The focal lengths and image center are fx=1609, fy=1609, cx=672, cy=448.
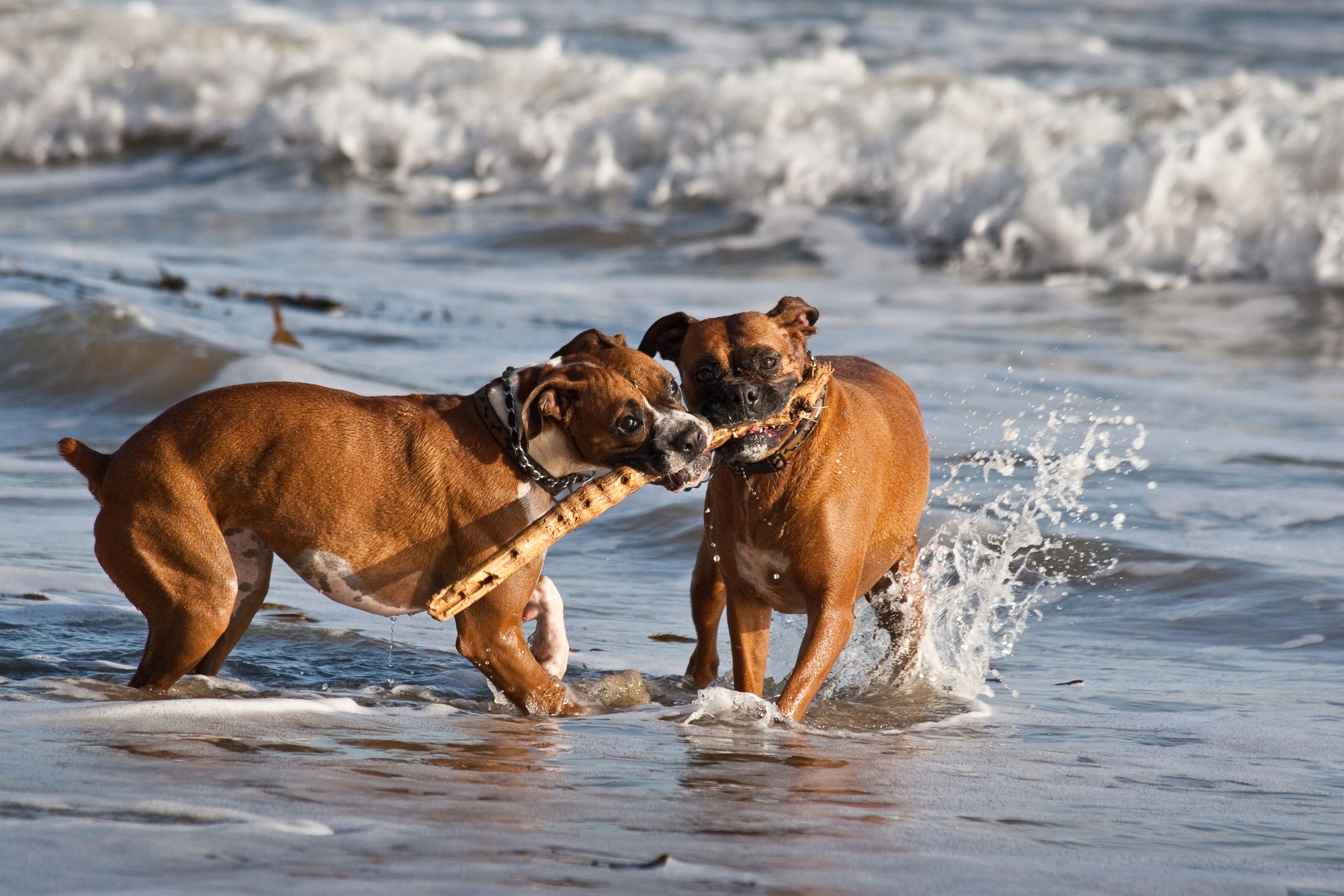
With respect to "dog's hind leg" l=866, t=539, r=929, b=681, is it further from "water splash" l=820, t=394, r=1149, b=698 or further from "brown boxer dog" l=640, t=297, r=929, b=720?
"brown boxer dog" l=640, t=297, r=929, b=720

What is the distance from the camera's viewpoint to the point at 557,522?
17.0ft

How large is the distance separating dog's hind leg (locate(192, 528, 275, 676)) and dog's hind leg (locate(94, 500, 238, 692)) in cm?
13

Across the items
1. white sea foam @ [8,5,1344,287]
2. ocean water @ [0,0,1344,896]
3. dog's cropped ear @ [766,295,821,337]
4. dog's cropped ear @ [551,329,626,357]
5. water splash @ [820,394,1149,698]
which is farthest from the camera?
white sea foam @ [8,5,1344,287]

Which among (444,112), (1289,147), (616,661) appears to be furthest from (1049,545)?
(444,112)

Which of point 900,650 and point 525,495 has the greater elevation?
point 525,495

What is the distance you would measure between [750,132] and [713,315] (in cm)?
676

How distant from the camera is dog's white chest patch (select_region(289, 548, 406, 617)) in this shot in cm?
532

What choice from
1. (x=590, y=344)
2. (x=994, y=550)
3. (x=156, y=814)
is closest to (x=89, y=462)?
(x=590, y=344)

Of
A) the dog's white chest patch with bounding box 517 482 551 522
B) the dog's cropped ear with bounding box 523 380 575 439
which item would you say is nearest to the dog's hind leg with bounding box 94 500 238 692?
the dog's white chest patch with bounding box 517 482 551 522

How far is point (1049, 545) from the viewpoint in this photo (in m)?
7.84

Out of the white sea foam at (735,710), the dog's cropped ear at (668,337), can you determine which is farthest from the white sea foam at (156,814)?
the dog's cropped ear at (668,337)

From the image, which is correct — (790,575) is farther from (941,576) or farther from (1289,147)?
(1289,147)

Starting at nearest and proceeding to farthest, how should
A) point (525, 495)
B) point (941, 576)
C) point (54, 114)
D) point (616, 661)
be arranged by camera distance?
point (525, 495)
point (616, 661)
point (941, 576)
point (54, 114)

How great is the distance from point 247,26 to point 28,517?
61.9 ft
